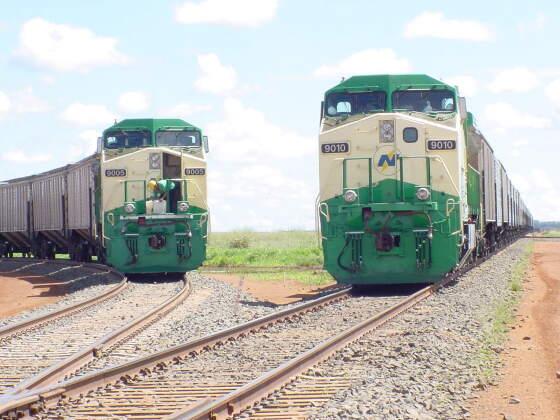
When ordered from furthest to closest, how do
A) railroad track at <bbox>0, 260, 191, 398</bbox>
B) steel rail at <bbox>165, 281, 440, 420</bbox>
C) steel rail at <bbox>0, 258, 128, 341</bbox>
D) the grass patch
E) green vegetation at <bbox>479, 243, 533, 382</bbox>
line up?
the grass patch, steel rail at <bbox>0, 258, 128, 341</bbox>, green vegetation at <bbox>479, 243, 533, 382</bbox>, railroad track at <bbox>0, 260, 191, 398</bbox>, steel rail at <bbox>165, 281, 440, 420</bbox>

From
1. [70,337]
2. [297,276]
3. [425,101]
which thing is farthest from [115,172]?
[70,337]

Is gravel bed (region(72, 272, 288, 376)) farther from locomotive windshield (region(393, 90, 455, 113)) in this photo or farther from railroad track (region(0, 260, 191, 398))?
locomotive windshield (region(393, 90, 455, 113))

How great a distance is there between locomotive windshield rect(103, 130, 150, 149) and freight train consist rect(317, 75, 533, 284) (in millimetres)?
7037

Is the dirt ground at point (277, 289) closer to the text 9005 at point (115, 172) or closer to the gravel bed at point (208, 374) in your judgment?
the text 9005 at point (115, 172)

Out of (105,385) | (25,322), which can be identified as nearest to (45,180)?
(25,322)

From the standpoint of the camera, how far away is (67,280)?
23.7 m

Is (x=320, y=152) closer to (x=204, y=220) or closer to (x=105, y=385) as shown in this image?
(x=204, y=220)

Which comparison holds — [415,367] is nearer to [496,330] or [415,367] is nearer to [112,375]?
[112,375]

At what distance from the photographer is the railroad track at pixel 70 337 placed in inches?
330

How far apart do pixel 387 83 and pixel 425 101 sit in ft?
2.66

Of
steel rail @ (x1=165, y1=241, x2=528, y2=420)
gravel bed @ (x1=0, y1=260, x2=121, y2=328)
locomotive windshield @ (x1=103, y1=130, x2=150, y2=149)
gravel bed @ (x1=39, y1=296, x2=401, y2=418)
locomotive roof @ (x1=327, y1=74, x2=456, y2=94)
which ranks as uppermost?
locomotive roof @ (x1=327, y1=74, x2=456, y2=94)

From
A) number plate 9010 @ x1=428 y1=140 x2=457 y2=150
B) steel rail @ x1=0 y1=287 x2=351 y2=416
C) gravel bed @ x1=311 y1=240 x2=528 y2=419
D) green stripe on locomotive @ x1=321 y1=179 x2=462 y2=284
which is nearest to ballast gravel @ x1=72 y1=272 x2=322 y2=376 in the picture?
steel rail @ x1=0 y1=287 x2=351 y2=416

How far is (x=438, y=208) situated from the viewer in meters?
15.9

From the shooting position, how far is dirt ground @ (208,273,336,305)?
17.6m
